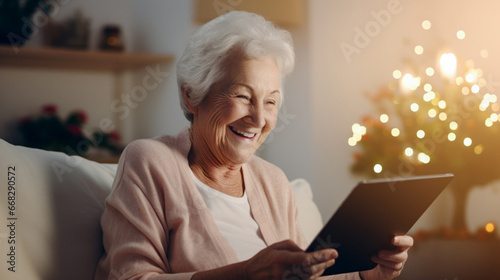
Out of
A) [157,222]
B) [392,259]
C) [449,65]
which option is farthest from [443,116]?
[157,222]

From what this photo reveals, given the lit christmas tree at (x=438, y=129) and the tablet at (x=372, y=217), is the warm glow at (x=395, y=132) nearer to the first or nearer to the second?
the lit christmas tree at (x=438, y=129)

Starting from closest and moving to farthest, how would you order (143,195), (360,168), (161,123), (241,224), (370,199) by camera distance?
1. (370,199)
2. (143,195)
3. (241,224)
4. (360,168)
5. (161,123)

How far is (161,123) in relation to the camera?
3.12m

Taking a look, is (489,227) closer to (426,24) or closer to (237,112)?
(426,24)

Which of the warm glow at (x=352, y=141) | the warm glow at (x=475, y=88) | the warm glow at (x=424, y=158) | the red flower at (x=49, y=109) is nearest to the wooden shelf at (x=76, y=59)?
the red flower at (x=49, y=109)

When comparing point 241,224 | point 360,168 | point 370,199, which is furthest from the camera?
point 360,168

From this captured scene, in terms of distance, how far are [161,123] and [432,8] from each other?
5.04 ft

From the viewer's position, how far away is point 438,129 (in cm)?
254

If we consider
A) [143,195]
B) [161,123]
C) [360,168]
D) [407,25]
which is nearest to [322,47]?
[407,25]

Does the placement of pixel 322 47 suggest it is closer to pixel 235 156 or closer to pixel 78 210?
pixel 235 156

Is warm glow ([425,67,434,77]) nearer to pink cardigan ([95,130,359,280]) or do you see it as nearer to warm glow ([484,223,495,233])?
warm glow ([484,223,495,233])

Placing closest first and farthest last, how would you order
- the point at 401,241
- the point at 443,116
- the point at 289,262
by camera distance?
the point at 289,262
the point at 401,241
the point at 443,116

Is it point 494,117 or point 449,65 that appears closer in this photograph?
point 494,117

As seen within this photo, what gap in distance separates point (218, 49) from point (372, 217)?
0.45m
